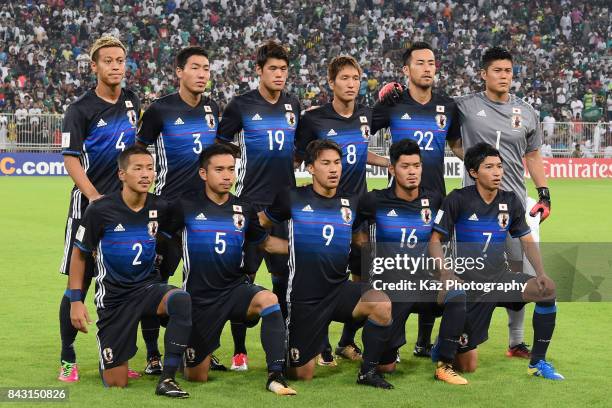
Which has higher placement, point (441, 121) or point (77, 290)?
point (441, 121)

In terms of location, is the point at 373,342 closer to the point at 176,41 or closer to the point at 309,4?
the point at 176,41

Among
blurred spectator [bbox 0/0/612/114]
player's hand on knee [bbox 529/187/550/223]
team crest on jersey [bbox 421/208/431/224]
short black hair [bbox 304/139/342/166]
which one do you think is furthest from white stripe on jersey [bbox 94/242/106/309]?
blurred spectator [bbox 0/0/612/114]

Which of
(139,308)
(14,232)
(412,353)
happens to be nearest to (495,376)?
(412,353)

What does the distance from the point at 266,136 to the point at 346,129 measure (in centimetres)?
63

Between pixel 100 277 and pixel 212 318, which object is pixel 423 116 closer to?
pixel 212 318

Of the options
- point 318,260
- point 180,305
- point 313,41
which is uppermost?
point 313,41

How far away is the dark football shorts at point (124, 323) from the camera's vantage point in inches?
249

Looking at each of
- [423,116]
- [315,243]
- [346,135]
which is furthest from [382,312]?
[423,116]

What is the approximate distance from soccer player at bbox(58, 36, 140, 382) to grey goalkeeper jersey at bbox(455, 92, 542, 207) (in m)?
2.65

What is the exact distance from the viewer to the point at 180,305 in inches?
243

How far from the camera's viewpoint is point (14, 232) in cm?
1504

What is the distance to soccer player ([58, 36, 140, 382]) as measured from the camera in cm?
675

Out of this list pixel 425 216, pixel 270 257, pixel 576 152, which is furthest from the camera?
pixel 576 152

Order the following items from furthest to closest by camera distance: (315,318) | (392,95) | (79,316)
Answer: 1. (392,95)
2. (315,318)
3. (79,316)
